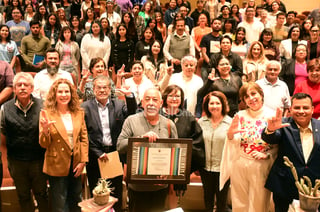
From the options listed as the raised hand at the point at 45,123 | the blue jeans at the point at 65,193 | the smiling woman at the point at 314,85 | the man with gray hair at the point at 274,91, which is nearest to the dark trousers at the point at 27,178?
the blue jeans at the point at 65,193

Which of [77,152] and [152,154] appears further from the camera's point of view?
[77,152]

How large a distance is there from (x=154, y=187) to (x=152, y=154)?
39 centimetres

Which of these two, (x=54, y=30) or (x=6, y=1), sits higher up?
(x=6, y=1)

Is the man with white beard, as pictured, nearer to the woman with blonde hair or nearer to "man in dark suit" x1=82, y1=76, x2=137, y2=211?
"man in dark suit" x1=82, y1=76, x2=137, y2=211

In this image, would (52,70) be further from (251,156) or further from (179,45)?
(251,156)

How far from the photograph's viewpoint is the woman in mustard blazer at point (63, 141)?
3.09 meters

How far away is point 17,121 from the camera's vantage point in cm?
313

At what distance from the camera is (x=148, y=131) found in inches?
117

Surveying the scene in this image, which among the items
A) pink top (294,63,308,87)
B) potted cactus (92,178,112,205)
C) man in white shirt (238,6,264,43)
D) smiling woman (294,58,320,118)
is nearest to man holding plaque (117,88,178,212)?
potted cactus (92,178,112,205)

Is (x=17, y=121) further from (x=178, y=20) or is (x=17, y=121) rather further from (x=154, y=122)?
(x=178, y=20)

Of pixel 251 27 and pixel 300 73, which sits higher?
pixel 251 27

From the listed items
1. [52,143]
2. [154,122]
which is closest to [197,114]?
[154,122]

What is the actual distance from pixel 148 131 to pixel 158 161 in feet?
0.95

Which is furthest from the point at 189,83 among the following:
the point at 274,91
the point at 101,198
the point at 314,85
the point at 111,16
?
the point at 111,16
